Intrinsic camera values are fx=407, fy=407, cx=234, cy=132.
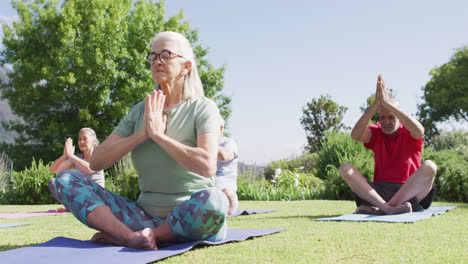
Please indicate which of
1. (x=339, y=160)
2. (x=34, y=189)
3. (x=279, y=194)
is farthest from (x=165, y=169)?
Result: (x=34, y=189)

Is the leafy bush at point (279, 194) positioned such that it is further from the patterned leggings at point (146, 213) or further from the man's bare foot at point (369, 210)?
the patterned leggings at point (146, 213)

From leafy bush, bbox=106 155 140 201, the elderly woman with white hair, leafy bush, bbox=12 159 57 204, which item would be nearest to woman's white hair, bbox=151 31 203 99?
the elderly woman with white hair

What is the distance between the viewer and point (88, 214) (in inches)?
96.9

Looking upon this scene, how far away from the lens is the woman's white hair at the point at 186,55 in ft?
8.73

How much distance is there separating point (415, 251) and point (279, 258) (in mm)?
865

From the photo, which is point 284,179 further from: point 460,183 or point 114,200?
point 114,200

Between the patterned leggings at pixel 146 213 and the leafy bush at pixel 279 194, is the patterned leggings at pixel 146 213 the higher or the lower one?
the higher one

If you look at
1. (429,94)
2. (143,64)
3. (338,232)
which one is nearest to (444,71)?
(429,94)

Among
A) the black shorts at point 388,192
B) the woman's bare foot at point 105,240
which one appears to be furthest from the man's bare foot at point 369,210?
the woman's bare foot at point 105,240

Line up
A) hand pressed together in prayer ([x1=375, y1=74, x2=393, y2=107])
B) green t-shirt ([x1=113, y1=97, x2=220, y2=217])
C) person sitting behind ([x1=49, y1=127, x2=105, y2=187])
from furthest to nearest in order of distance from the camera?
person sitting behind ([x1=49, y1=127, x2=105, y2=187]) → hand pressed together in prayer ([x1=375, y1=74, x2=393, y2=107]) → green t-shirt ([x1=113, y1=97, x2=220, y2=217])

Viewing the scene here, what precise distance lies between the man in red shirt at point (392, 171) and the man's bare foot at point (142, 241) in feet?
9.85

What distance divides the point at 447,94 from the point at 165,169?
35.1m

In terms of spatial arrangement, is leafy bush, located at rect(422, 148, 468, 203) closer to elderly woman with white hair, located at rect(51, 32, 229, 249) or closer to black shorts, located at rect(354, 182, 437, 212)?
black shorts, located at rect(354, 182, 437, 212)

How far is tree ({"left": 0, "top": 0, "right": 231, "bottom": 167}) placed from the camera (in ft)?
65.3
